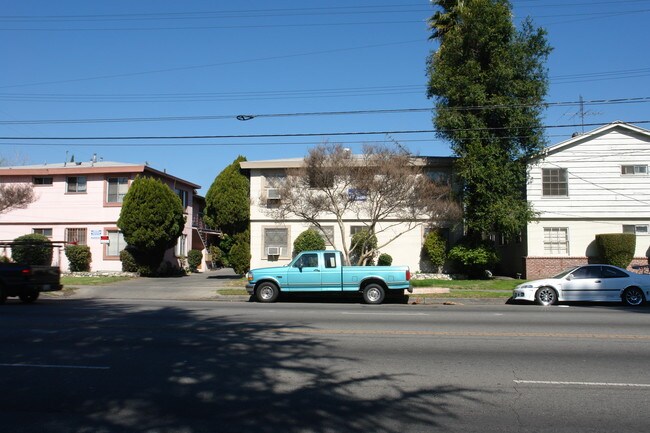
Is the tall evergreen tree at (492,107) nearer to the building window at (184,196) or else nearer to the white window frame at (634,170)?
the white window frame at (634,170)

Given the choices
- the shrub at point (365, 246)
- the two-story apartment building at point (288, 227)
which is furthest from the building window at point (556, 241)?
the shrub at point (365, 246)

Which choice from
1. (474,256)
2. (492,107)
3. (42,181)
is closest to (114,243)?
(42,181)

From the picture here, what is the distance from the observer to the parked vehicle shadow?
561cm

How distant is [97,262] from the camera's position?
31.8 m

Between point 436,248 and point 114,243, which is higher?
point 114,243

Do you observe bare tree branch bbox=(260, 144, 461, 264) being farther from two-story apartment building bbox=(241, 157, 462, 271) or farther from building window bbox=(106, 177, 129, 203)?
building window bbox=(106, 177, 129, 203)

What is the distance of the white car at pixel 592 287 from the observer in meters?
17.7

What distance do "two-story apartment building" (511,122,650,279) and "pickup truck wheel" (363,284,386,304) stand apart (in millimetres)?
10468

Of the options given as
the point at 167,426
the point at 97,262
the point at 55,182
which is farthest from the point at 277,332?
the point at 55,182

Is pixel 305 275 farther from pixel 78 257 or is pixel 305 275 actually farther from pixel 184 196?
pixel 184 196

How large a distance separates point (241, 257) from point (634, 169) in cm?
1939

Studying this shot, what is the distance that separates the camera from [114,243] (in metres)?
31.9

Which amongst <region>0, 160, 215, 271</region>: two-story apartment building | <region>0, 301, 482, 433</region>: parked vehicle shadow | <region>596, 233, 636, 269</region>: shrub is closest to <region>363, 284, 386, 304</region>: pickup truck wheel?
<region>0, 301, 482, 433</region>: parked vehicle shadow

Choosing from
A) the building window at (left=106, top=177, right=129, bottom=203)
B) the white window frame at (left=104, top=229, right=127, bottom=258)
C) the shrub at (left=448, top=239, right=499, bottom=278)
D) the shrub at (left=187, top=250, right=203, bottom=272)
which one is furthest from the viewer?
the shrub at (left=187, top=250, right=203, bottom=272)
